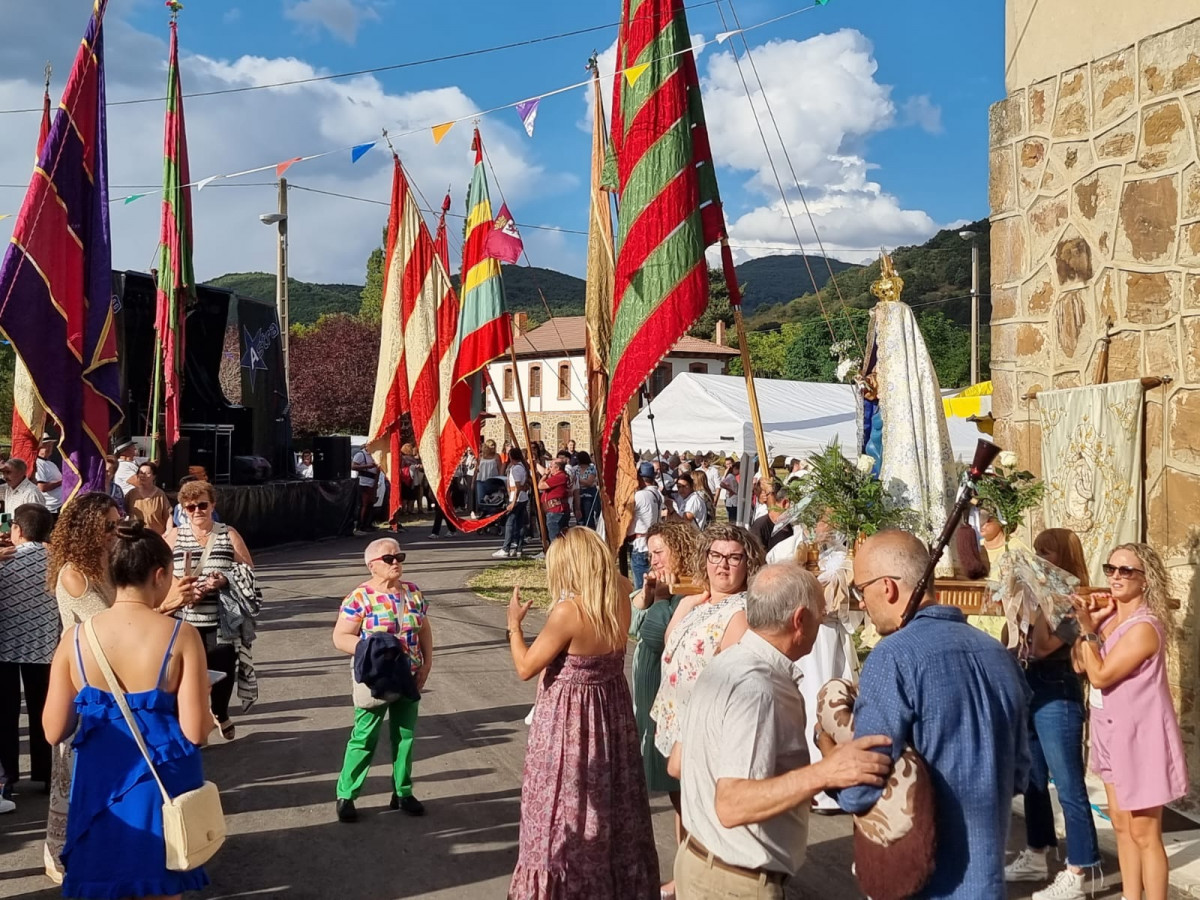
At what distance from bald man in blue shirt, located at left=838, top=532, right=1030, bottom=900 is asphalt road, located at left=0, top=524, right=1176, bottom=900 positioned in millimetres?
2460

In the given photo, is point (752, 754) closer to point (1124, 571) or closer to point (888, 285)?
point (1124, 571)

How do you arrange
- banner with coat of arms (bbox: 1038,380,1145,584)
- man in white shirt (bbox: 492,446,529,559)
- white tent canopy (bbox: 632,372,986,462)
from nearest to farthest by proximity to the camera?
banner with coat of arms (bbox: 1038,380,1145,584) → man in white shirt (bbox: 492,446,529,559) → white tent canopy (bbox: 632,372,986,462)

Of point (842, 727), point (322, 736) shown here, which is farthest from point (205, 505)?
point (842, 727)

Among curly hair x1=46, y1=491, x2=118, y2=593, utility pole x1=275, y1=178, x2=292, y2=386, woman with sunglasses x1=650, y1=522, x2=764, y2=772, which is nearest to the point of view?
woman with sunglasses x1=650, y1=522, x2=764, y2=772

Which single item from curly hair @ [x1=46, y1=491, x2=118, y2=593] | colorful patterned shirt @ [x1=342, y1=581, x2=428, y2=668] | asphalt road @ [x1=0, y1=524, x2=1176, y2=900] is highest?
curly hair @ [x1=46, y1=491, x2=118, y2=593]

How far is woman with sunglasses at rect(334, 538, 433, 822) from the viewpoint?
5.71 meters

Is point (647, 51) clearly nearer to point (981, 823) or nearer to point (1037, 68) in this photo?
point (1037, 68)

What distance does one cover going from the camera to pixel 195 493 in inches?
259

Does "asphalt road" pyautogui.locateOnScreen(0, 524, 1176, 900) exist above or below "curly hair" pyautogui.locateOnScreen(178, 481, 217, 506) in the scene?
below

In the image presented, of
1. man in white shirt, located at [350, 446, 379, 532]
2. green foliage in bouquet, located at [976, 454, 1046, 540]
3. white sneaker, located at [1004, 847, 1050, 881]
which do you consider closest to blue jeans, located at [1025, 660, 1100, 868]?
white sneaker, located at [1004, 847, 1050, 881]

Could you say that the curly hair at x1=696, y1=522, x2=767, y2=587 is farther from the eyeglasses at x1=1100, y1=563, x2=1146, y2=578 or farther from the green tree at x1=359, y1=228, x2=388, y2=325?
the green tree at x1=359, y1=228, x2=388, y2=325

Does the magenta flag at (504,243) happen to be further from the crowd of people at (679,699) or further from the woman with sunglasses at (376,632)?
the woman with sunglasses at (376,632)

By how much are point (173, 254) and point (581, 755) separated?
965cm

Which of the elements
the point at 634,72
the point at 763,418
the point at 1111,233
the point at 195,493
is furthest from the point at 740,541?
the point at 763,418
